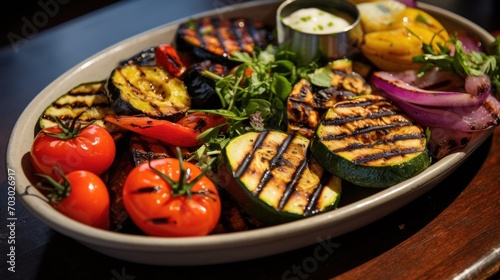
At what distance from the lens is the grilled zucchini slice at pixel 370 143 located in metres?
2.45

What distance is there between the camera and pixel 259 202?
2246 mm

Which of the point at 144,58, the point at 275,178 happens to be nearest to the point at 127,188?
the point at 275,178

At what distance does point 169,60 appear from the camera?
10.4ft

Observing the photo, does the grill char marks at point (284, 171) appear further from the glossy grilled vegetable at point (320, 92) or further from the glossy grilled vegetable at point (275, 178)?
the glossy grilled vegetable at point (320, 92)

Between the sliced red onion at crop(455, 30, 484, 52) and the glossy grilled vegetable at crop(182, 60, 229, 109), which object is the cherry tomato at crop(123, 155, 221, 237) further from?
the sliced red onion at crop(455, 30, 484, 52)

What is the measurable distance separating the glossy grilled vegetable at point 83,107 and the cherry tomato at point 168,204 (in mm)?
622

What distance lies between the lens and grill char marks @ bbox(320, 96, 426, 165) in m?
2.52

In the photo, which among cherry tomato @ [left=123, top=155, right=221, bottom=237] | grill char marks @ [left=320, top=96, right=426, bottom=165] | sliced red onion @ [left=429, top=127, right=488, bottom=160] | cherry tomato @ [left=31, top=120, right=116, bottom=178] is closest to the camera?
cherry tomato @ [left=123, top=155, right=221, bottom=237]

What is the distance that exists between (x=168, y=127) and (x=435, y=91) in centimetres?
142

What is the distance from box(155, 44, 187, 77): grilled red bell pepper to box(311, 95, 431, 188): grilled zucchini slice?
0.95 metres


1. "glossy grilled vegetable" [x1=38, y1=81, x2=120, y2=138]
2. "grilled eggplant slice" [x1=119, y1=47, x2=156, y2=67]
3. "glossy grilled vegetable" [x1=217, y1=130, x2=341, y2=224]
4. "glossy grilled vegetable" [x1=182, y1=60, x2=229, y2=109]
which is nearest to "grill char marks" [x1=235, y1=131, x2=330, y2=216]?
"glossy grilled vegetable" [x1=217, y1=130, x2=341, y2=224]

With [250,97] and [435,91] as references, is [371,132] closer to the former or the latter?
[435,91]

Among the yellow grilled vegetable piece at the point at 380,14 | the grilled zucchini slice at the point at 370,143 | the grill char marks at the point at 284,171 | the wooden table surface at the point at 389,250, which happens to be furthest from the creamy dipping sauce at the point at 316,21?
the wooden table surface at the point at 389,250

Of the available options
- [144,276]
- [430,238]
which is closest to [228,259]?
[144,276]
